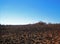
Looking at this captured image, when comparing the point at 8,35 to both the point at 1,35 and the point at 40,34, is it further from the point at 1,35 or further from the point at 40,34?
the point at 40,34

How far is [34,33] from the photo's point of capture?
957cm

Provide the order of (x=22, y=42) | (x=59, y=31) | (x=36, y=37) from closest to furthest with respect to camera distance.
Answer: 1. (x=22, y=42)
2. (x=36, y=37)
3. (x=59, y=31)

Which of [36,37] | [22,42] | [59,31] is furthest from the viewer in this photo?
[59,31]

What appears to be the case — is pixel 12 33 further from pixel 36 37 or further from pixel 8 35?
pixel 36 37

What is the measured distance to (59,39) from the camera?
859 centimetres

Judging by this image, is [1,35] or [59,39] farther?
[1,35]

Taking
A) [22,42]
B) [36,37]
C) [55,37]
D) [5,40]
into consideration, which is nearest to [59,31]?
[55,37]

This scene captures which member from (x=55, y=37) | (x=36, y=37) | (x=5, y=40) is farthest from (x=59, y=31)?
(x=5, y=40)

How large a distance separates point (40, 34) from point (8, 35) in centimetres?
182

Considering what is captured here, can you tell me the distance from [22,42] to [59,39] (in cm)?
193

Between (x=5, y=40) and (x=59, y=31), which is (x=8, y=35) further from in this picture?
(x=59, y=31)

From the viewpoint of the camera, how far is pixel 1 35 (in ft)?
31.1

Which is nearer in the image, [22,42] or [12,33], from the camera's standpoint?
[22,42]

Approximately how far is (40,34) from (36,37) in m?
0.45
